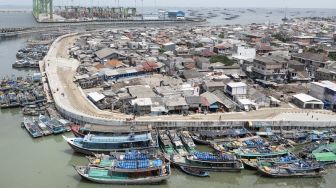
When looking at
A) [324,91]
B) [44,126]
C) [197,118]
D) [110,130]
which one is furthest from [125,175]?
[324,91]

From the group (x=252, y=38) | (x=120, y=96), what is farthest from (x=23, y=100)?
(x=252, y=38)

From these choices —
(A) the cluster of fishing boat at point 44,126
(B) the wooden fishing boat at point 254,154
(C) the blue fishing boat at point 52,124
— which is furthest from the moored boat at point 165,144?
(C) the blue fishing boat at point 52,124

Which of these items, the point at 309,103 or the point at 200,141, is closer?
the point at 200,141

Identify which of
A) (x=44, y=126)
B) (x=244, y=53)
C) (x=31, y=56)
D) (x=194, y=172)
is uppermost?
(x=244, y=53)

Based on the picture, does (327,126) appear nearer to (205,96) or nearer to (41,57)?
(205,96)

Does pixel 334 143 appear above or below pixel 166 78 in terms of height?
below

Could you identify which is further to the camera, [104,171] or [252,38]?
[252,38]

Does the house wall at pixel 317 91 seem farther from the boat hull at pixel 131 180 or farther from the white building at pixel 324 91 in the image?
the boat hull at pixel 131 180

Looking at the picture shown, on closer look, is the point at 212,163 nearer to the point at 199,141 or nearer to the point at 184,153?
the point at 184,153
